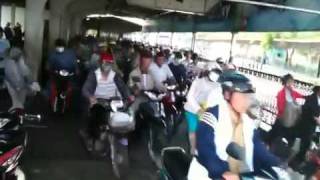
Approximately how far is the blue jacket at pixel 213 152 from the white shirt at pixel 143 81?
183 inches

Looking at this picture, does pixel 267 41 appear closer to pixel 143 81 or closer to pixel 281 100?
pixel 281 100

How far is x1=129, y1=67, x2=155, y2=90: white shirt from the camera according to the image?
846 centimetres

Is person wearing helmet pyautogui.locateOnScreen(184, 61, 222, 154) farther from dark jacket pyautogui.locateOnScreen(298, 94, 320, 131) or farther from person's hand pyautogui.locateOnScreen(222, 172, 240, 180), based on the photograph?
person's hand pyautogui.locateOnScreen(222, 172, 240, 180)

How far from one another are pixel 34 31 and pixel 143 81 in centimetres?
1024

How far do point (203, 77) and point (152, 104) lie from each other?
85 centimetres

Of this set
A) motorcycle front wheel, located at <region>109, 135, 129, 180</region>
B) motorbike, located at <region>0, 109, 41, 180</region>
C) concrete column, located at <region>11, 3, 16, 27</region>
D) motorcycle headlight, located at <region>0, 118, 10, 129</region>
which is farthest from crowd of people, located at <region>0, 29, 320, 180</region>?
concrete column, located at <region>11, 3, 16, 27</region>

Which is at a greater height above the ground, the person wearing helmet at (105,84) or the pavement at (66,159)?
the person wearing helmet at (105,84)

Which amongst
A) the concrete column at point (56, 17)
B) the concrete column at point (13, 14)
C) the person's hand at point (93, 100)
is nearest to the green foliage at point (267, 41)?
the person's hand at point (93, 100)

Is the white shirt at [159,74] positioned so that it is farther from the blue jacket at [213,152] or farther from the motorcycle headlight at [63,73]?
the blue jacket at [213,152]

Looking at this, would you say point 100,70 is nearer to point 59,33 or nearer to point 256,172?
point 256,172

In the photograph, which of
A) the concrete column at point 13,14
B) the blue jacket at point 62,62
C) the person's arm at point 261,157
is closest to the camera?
the person's arm at point 261,157

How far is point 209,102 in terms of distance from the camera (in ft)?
15.3

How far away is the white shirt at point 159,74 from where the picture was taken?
9227 mm

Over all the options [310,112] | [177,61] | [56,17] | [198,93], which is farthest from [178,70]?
A: [56,17]
